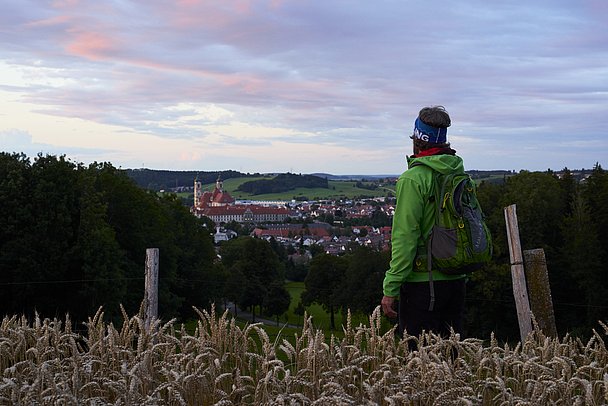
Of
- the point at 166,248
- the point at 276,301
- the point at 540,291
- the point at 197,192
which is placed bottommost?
the point at 276,301

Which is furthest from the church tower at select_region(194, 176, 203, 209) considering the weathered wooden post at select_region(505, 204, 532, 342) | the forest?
the weathered wooden post at select_region(505, 204, 532, 342)

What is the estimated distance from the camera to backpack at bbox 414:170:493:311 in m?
5.28

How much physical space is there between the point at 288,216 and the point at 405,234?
161552 mm

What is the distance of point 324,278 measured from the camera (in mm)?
60188

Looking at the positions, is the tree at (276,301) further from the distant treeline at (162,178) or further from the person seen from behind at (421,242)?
the distant treeline at (162,178)

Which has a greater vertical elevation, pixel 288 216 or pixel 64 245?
pixel 64 245

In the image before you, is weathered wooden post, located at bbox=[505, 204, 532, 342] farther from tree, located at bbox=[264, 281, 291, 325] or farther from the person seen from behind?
tree, located at bbox=[264, 281, 291, 325]

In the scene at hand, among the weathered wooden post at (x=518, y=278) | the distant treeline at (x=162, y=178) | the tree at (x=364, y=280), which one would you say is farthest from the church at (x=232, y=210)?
the weathered wooden post at (x=518, y=278)

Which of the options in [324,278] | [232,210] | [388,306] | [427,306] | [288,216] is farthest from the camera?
[232,210]

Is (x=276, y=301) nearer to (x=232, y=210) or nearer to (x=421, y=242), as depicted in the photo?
(x=421, y=242)

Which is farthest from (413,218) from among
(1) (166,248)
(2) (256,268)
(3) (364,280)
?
(2) (256,268)

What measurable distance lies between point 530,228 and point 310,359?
4142cm

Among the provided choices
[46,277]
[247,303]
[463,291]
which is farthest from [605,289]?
[463,291]

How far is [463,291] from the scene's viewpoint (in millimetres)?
5672
